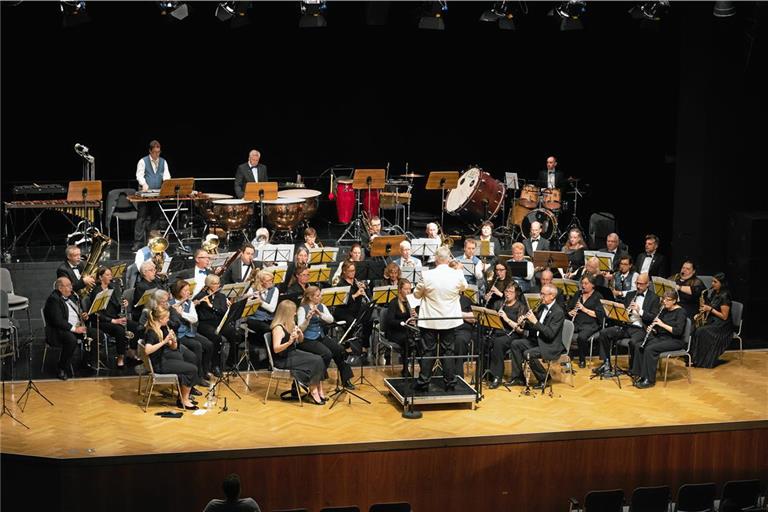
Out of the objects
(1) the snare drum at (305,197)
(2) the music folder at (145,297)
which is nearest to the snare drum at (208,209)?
(1) the snare drum at (305,197)

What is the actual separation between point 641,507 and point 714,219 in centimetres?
629

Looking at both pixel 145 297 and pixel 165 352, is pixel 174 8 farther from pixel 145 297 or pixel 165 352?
pixel 165 352

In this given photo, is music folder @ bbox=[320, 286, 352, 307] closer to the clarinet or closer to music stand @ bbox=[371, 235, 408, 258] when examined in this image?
music stand @ bbox=[371, 235, 408, 258]

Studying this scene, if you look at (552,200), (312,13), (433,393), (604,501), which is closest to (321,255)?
(433,393)

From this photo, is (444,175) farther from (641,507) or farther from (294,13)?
(641,507)

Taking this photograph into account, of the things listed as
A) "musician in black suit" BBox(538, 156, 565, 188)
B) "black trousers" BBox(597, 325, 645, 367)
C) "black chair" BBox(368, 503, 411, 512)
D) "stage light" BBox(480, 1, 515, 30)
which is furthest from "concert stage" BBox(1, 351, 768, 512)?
"musician in black suit" BBox(538, 156, 565, 188)

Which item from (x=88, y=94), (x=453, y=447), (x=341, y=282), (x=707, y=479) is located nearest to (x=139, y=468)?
(x=453, y=447)

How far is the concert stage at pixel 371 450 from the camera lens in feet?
28.0

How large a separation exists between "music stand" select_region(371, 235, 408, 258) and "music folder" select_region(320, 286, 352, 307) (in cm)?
128

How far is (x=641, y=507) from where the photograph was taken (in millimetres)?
8242

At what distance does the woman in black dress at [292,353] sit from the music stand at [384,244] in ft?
6.59

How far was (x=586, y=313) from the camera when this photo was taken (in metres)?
11.1

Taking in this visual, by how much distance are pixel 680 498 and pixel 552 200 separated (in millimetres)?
7228

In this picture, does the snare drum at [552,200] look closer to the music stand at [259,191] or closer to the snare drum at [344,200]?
the snare drum at [344,200]
